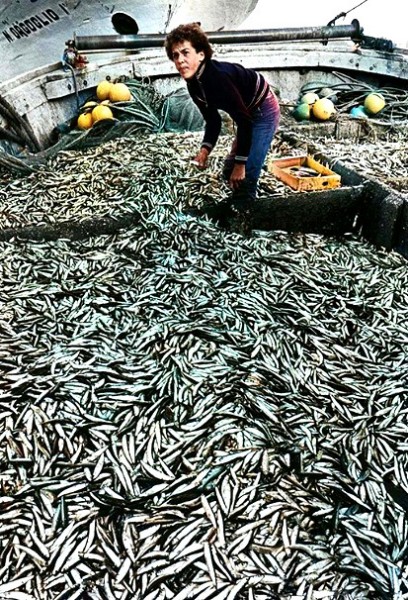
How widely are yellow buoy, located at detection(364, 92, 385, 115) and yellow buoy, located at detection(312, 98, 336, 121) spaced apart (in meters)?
0.86

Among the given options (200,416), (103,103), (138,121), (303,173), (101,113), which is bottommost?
(200,416)

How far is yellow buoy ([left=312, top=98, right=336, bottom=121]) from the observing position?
A: 8.77 meters

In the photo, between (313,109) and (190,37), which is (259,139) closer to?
(190,37)

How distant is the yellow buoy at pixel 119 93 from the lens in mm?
8641

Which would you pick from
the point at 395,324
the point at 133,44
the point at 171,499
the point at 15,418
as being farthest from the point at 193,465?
the point at 133,44

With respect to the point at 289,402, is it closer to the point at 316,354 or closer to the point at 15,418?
the point at 316,354

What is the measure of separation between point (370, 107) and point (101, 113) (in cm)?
463

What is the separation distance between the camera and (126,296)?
446 centimetres

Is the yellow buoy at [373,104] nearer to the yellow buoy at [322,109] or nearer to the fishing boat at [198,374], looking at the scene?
the yellow buoy at [322,109]

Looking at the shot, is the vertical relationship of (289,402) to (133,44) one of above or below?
below

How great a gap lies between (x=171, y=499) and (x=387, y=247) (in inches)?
152

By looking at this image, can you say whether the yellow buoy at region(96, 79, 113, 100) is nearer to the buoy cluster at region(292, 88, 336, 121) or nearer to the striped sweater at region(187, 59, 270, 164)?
the buoy cluster at region(292, 88, 336, 121)

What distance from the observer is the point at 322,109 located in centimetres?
876

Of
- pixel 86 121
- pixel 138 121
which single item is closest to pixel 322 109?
pixel 138 121
